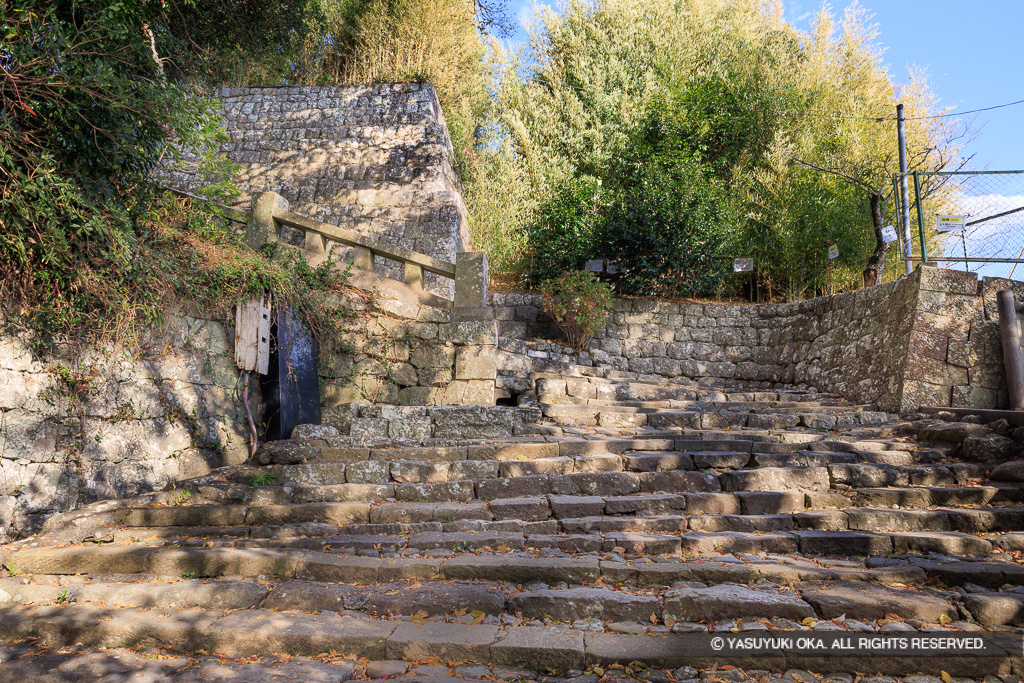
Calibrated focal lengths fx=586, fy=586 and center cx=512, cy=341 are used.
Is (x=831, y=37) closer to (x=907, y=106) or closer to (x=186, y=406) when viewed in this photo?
(x=907, y=106)

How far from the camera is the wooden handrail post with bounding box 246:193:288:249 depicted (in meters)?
6.28

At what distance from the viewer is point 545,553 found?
3711 millimetres

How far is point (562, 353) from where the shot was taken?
28.1 ft

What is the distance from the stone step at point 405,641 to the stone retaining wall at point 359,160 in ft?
20.2

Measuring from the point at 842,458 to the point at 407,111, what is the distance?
872 centimetres

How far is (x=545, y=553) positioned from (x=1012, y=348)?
5.68m

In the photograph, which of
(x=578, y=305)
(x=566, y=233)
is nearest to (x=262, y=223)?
(x=578, y=305)

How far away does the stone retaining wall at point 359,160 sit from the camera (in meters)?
9.20

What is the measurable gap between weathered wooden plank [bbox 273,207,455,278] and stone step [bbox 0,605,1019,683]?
3877 mm

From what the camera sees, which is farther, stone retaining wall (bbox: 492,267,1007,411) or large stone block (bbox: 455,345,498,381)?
stone retaining wall (bbox: 492,267,1007,411)

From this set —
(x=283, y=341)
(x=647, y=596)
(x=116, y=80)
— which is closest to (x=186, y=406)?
(x=283, y=341)

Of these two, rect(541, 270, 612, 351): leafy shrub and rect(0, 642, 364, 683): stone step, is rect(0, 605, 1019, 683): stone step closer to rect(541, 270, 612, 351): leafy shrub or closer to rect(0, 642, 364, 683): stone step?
rect(0, 642, 364, 683): stone step

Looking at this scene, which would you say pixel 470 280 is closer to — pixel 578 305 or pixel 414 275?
pixel 414 275

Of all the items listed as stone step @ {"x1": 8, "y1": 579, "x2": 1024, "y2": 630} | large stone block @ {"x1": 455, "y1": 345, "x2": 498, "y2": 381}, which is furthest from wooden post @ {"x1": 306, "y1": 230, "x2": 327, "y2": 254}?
stone step @ {"x1": 8, "y1": 579, "x2": 1024, "y2": 630}
